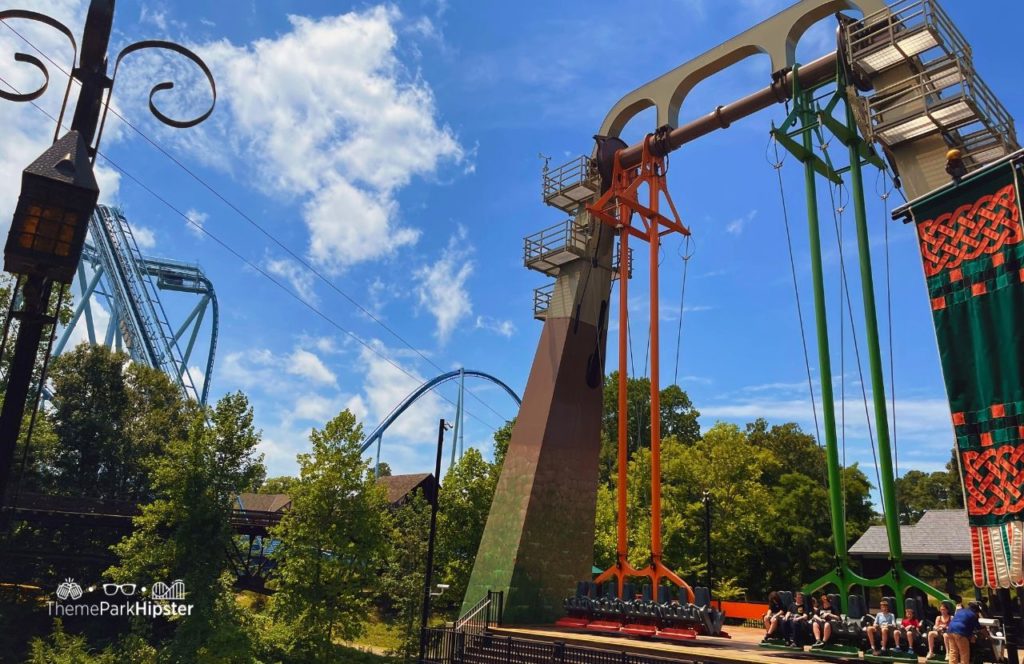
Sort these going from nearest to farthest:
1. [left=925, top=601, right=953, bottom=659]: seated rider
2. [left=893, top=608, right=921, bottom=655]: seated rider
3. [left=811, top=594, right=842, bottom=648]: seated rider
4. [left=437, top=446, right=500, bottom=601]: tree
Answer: [left=925, top=601, right=953, bottom=659]: seated rider
[left=893, top=608, right=921, bottom=655]: seated rider
[left=811, top=594, right=842, bottom=648]: seated rider
[left=437, top=446, right=500, bottom=601]: tree

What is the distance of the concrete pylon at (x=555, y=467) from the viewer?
1673 cm

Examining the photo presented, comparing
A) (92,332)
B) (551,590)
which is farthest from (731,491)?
(92,332)

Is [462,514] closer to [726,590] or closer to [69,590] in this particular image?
[726,590]

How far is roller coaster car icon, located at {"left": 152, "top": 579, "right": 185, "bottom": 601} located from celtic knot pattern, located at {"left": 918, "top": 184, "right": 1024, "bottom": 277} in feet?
60.5

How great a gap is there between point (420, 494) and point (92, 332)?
32460 millimetres

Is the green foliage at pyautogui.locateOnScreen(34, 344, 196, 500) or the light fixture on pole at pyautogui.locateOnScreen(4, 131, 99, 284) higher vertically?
the green foliage at pyautogui.locateOnScreen(34, 344, 196, 500)

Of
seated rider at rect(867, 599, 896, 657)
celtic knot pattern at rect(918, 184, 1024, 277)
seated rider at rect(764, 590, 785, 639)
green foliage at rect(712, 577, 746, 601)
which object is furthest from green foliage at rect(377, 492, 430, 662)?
celtic knot pattern at rect(918, 184, 1024, 277)

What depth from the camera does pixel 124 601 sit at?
2059 cm

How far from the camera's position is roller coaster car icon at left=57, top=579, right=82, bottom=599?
20.7 metres

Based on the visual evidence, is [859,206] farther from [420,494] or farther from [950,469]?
[950,469]

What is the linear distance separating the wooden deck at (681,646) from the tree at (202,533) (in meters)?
7.68

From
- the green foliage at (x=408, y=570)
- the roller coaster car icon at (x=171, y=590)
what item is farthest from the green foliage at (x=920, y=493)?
the roller coaster car icon at (x=171, y=590)

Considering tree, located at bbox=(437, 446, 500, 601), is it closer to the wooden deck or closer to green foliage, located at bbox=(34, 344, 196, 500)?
the wooden deck

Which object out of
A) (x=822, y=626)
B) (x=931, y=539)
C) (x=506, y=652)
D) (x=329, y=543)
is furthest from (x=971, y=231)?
(x=329, y=543)
